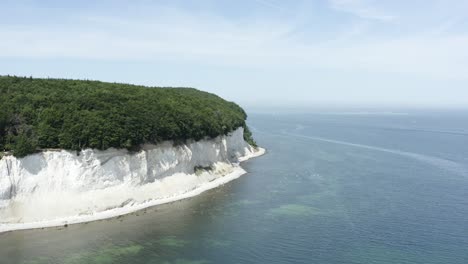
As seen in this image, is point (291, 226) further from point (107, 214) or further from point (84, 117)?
point (84, 117)

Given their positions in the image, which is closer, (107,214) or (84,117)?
(107,214)

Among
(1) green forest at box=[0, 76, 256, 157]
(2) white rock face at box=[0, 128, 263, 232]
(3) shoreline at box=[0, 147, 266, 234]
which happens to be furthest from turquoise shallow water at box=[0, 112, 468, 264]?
(1) green forest at box=[0, 76, 256, 157]

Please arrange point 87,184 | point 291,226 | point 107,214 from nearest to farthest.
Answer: point 291,226 → point 107,214 → point 87,184

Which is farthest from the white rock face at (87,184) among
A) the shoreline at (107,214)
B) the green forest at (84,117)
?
the green forest at (84,117)

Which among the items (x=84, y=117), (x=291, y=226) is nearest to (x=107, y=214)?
(x=84, y=117)

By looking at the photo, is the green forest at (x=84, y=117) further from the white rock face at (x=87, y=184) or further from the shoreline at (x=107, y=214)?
the shoreline at (x=107, y=214)

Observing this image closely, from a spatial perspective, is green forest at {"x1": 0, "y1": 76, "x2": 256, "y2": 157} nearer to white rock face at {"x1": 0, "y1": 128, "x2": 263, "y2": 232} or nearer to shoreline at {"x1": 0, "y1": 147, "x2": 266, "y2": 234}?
white rock face at {"x1": 0, "y1": 128, "x2": 263, "y2": 232}
